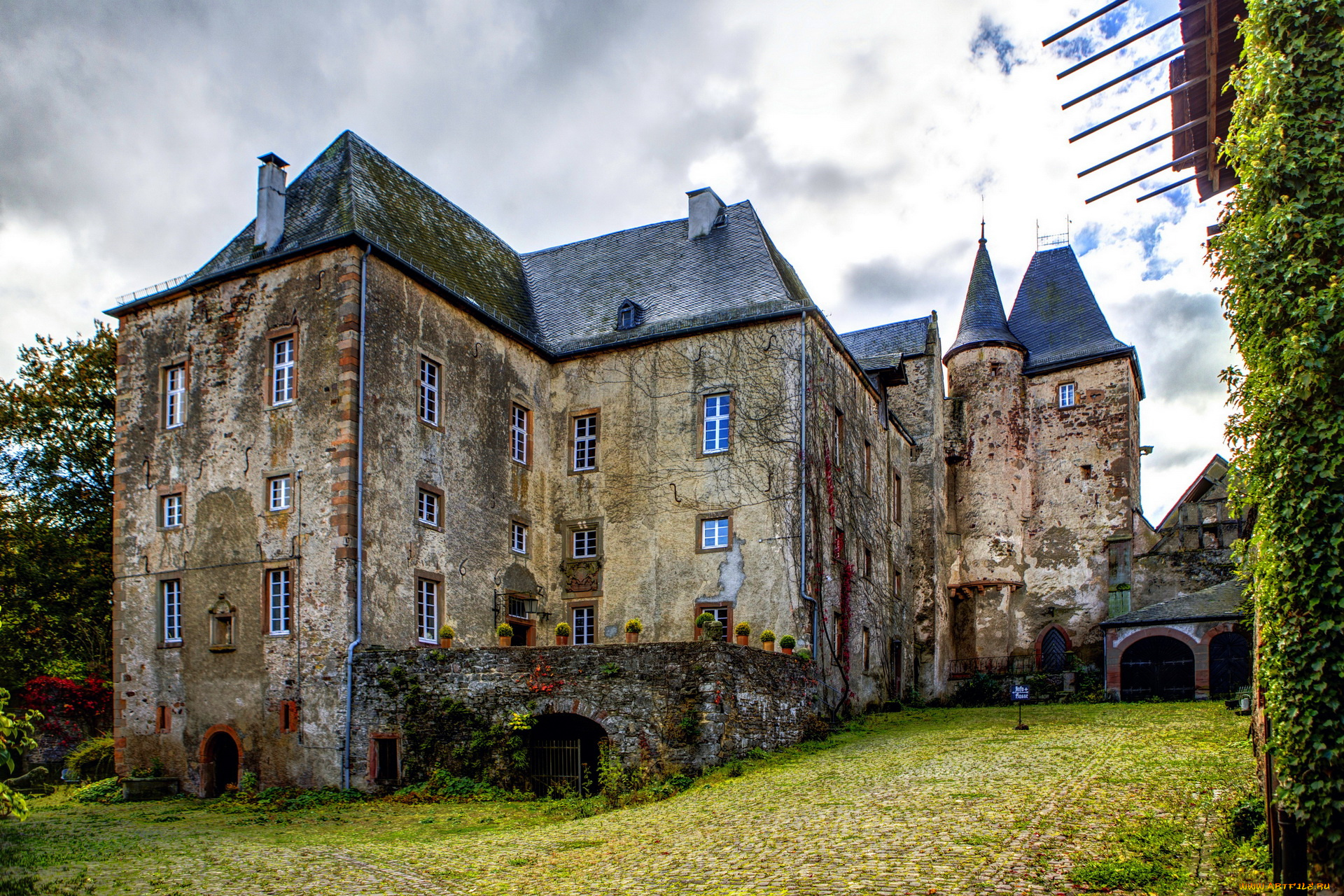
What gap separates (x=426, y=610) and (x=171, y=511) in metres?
6.06

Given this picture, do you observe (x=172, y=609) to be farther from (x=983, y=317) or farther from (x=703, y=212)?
(x=983, y=317)

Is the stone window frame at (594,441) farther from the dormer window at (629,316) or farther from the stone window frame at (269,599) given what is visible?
the stone window frame at (269,599)

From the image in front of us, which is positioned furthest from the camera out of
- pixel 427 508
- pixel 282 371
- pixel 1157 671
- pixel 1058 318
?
pixel 1058 318

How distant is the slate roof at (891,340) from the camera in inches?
1330

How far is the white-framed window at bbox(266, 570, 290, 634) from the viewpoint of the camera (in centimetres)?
2038

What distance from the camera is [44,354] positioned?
98.6 feet

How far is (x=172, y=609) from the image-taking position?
22.0m

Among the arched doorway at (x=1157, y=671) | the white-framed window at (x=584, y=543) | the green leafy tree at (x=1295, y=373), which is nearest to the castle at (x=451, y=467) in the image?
the white-framed window at (x=584, y=543)

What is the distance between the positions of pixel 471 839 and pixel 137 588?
1212 centimetres

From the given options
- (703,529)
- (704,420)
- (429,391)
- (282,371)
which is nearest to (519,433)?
(429,391)

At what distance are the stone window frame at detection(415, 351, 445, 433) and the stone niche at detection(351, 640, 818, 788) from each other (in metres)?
4.99

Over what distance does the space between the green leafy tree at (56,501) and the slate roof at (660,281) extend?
1304 cm

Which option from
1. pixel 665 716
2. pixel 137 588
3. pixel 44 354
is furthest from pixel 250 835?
pixel 44 354

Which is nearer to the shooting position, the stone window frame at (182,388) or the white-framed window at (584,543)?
the stone window frame at (182,388)
